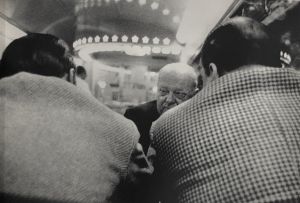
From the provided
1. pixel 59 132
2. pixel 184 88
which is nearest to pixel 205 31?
pixel 184 88

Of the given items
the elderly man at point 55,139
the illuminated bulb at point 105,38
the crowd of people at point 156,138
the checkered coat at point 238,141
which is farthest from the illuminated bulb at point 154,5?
the checkered coat at point 238,141

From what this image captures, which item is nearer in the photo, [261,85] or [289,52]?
[261,85]

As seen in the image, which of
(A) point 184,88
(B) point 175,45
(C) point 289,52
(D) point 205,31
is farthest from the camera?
(B) point 175,45

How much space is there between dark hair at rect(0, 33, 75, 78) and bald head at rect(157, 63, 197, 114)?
156 cm

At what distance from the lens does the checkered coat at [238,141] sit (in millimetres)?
1125

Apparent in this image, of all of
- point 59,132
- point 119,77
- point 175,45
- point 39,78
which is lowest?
point 119,77

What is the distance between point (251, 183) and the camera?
1127 millimetres

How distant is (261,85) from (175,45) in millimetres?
4253

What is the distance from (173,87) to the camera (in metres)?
2.91

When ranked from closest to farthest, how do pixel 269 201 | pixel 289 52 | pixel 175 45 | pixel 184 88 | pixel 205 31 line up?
1. pixel 269 201
2. pixel 289 52
3. pixel 184 88
4. pixel 205 31
5. pixel 175 45

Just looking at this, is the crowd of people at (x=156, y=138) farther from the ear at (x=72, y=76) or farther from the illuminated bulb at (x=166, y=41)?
the illuminated bulb at (x=166, y=41)

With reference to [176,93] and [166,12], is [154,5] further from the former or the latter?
[176,93]

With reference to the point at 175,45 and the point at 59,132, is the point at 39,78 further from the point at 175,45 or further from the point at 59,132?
the point at 175,45

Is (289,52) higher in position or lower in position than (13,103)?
lower
